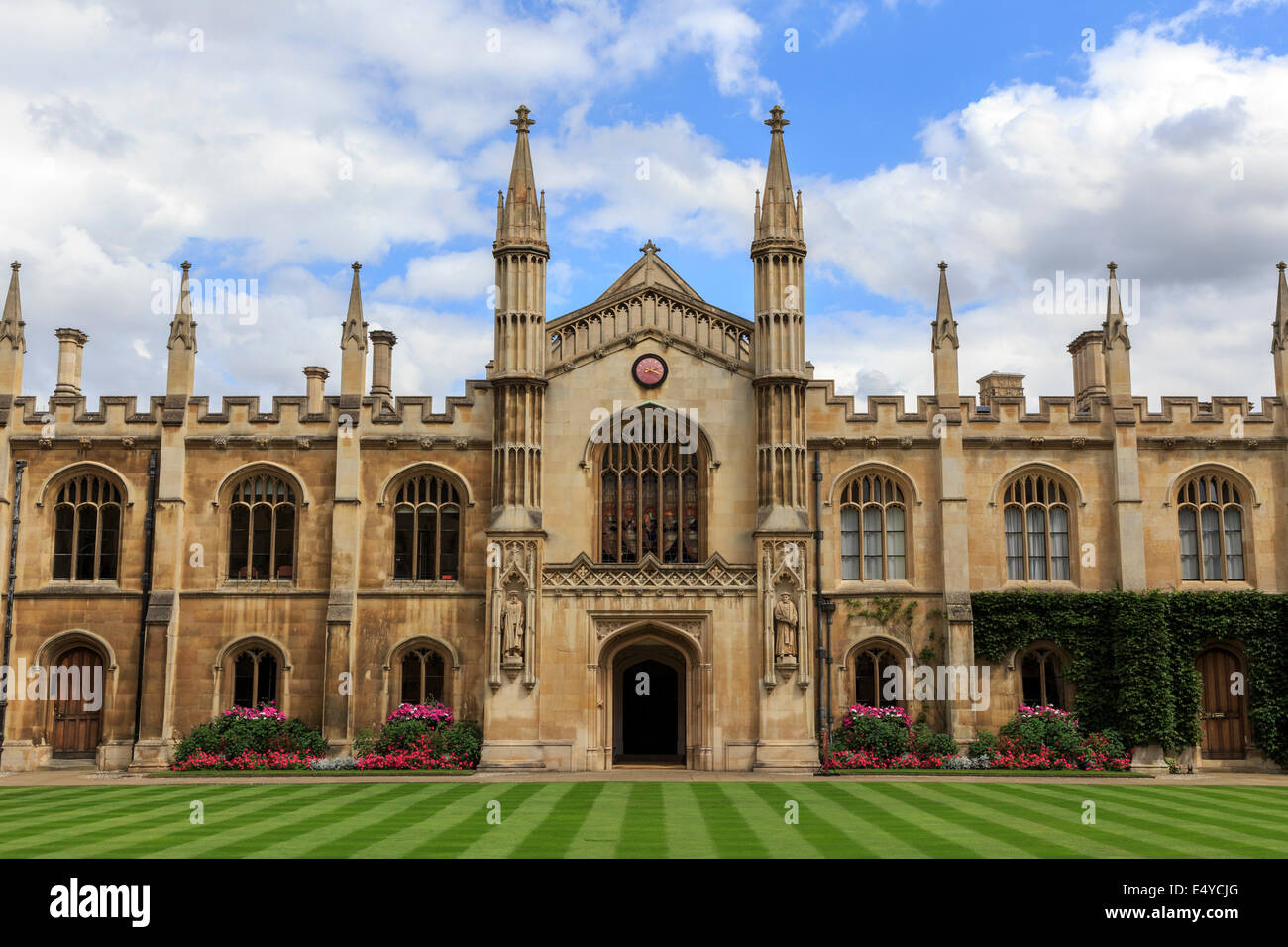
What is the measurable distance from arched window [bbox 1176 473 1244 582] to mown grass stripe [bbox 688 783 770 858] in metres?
16.1

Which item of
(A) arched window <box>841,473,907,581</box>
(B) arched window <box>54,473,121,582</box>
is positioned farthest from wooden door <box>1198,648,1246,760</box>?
(B) arched window <box>54,473,121,582</box>

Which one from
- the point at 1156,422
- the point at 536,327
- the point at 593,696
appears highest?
the point at 536,327

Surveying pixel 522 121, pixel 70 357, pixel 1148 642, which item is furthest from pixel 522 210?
pixel 1148 642

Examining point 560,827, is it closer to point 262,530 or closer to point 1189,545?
point 262,530

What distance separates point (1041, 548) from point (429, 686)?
1705 centimetres

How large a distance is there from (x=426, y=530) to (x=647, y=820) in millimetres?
15314

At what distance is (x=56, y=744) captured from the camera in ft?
102

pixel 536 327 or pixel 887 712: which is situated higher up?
pixel 536 327

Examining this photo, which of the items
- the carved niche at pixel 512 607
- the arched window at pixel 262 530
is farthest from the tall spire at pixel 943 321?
the arched window at pixel 262 530

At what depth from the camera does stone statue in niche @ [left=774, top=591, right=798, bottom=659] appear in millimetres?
28859

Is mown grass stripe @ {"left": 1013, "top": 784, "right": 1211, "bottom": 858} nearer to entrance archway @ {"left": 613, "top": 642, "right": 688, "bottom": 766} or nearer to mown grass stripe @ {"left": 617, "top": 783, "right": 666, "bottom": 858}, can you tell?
mown grass stripe @ {"left": 617, "top": 783, "right": 666, "bottom": 858}
